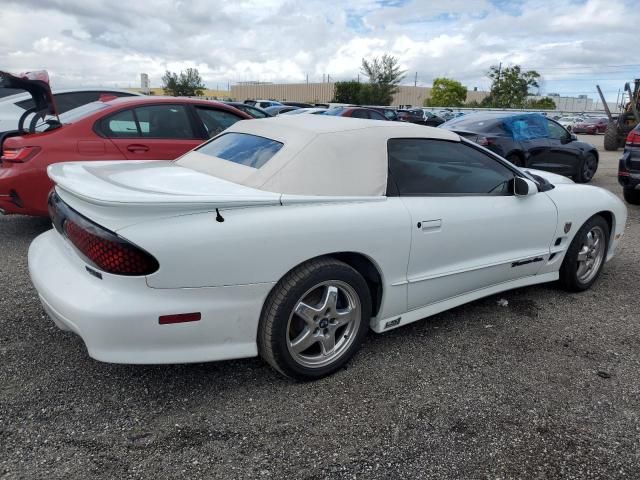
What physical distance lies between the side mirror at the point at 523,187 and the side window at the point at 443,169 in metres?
0.06

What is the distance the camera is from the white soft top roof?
9.14 feet

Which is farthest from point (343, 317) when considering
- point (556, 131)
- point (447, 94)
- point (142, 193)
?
point (447, 94)

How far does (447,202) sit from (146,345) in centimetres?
194

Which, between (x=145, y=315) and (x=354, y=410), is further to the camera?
(x=354, y=410)

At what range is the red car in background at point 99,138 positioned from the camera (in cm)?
489

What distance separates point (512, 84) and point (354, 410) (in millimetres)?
56167

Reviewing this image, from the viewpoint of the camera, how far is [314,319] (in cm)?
273

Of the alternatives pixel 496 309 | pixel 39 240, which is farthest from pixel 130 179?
pixel 496 309

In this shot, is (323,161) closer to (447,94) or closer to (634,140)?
(634,140)

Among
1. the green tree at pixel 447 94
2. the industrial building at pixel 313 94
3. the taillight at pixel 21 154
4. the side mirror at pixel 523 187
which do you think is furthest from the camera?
the industrial building at pixel 313 94

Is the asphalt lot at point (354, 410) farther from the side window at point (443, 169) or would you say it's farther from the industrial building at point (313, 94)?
the industrial building at point (313, 94)

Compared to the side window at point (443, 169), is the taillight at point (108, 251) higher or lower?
lower

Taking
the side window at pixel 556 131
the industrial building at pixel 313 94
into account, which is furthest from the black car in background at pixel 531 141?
the industrial building at pixel 313 94

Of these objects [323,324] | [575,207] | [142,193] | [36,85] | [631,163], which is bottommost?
[323,324]
